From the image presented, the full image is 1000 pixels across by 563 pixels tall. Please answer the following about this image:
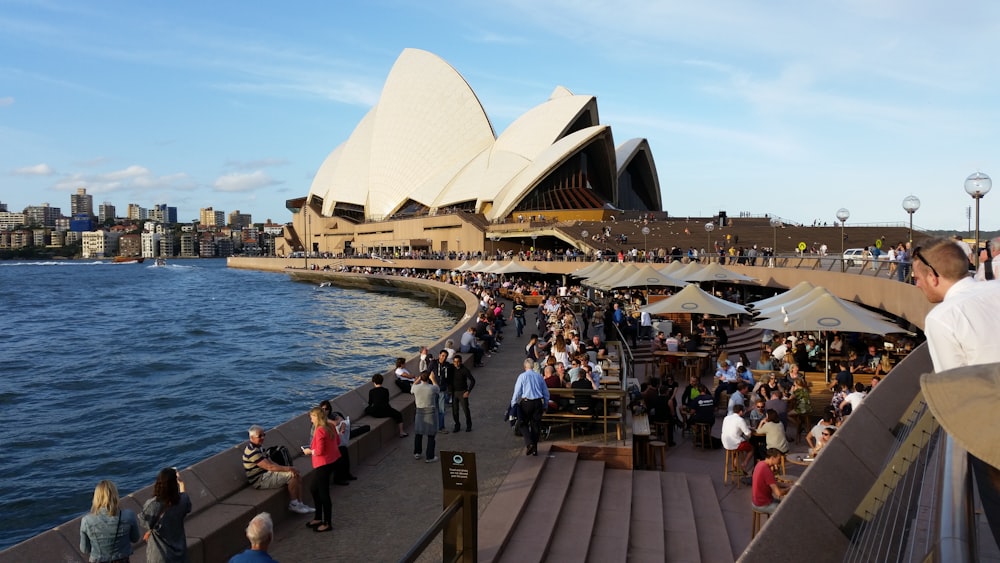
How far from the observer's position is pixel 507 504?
634 cm

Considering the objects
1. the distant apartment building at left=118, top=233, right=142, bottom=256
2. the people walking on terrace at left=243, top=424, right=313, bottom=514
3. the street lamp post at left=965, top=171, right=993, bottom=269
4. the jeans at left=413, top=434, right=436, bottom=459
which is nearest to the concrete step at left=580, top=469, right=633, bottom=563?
the jeans at left=413, top=434, right=436, bottom=459

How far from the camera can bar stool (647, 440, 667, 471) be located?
8109 millimetres

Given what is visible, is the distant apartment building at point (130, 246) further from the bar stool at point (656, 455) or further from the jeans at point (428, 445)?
the bar stool at point (656, 455)

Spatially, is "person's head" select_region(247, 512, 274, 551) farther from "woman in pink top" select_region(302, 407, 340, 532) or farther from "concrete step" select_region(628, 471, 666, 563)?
"concrete step" select_region(628, 471, 666, 563)

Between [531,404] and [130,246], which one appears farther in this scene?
[130,246]

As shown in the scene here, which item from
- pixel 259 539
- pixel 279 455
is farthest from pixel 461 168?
pixel 259 539

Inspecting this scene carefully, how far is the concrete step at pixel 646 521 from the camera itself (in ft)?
19.2

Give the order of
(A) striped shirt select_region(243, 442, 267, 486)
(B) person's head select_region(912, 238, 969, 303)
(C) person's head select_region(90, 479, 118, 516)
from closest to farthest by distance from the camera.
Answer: (B) person's head select_region(912, 238, 969, 303) → (C) person's head select_region(90, 479, 118, 516) → (A) striped shirt select_region(243, 442, 267, 486)

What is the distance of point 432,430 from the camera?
305 inches

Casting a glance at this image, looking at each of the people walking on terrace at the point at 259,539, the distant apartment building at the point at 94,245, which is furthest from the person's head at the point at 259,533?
the distant apartment building at the point at 94,245

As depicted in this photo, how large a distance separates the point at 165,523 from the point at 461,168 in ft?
194

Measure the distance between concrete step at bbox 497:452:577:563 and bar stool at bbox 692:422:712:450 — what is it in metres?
2.06

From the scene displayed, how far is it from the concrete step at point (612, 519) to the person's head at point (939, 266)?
3.97 m

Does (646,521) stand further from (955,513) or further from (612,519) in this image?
(955,513)
